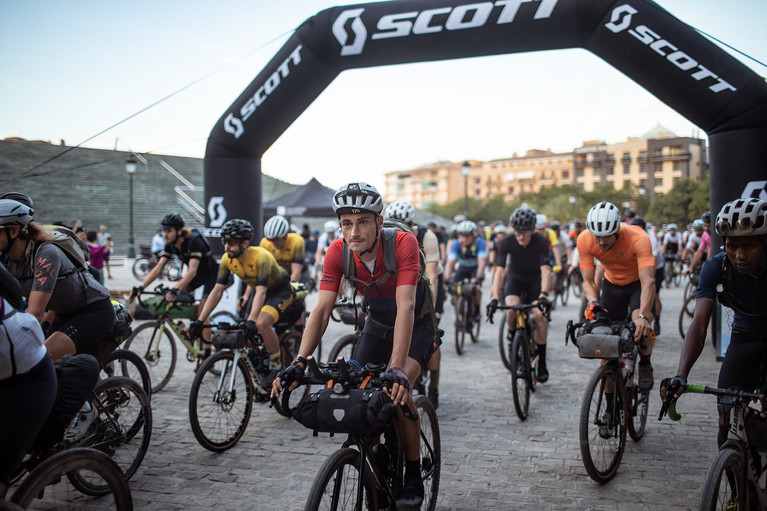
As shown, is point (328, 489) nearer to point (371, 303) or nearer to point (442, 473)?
point (371, 303)

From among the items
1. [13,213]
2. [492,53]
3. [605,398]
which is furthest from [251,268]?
[492,53]

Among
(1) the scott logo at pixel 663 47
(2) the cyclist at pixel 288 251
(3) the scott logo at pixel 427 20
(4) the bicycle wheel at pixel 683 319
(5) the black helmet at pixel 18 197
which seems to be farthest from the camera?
(4) the bicycle wheel at pixel 683 319

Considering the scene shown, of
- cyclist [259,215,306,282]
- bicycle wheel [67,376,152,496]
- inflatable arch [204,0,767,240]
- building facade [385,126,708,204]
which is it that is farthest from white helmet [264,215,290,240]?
building facade [385,126,708,204]

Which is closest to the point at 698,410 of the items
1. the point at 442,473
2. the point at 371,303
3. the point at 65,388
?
the point at 442,473

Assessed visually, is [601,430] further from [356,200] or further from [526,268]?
[526,268]

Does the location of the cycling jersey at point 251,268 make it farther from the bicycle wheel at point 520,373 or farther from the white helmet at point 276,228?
the bicycle wheel at point 520,373

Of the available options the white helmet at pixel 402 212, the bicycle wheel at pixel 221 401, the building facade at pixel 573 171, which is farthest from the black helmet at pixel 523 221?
the building facade at pixel 573 171

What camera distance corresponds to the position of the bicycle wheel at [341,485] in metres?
2.68

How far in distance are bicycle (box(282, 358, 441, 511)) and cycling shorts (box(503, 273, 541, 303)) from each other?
176 inches

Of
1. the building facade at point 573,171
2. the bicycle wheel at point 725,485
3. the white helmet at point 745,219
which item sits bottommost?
the bicycle wheel at point 725,485

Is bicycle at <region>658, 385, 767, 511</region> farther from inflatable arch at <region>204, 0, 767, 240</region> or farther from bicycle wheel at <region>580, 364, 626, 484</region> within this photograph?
inflatable arch at <region>204, 0, 767, 240</region>

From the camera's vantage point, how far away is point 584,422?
426 centimetres

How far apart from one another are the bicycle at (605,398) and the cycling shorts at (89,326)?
11.8 feet

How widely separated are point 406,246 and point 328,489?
1421mm
